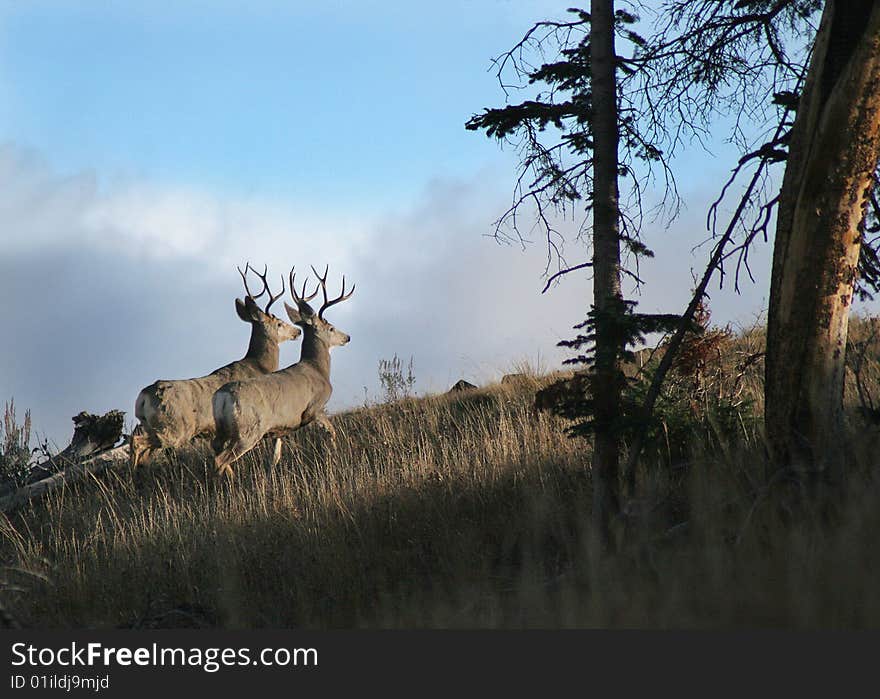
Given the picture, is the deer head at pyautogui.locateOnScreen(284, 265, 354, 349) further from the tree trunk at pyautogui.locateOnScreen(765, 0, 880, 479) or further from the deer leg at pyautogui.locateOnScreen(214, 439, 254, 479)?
the tree trunk at pyautogui.locateOnScreen(765, 0, 880, 479)

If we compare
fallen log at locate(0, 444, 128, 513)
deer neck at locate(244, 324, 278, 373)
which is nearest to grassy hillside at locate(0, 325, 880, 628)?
fallen log at locate(0, 444, 128, 513)

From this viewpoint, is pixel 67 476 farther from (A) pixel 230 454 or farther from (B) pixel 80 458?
(A) pixel 230 454

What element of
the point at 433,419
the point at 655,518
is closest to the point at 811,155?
the point at 655,518

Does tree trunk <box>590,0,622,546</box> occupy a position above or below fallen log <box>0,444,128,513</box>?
above

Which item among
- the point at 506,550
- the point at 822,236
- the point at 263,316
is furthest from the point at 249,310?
the point at 822,236

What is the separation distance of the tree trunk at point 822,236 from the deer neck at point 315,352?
10130mm

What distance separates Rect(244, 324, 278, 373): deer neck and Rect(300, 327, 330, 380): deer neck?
2.57ft

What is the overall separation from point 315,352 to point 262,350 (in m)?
1.20

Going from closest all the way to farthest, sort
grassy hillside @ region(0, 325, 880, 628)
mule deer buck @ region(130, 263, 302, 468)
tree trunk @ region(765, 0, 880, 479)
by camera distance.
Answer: grassy hillside @ region(0, 325, 880, 628)
tree trunk @ region(765, 0, 880, 479)
mule deer buck @ region(130, 263, 302, 468)

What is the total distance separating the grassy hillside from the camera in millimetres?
5695

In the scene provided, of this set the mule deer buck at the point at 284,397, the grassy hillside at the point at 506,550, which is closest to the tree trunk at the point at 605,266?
the grassy hillside at the point at 506,550

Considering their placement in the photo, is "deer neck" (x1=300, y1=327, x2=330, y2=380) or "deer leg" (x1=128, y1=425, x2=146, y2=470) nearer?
"deer leg" (x1=128, y1=425, x2=146, y2=470)

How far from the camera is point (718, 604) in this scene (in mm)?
5574

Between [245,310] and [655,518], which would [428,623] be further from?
[245,310]
